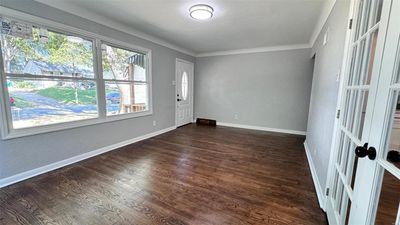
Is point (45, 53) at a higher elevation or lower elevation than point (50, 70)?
higher

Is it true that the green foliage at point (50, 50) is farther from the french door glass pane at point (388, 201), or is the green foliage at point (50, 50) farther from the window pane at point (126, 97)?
the french door glass pane at point (388, 201)

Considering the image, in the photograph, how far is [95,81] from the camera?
10.1ft

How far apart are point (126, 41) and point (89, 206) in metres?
3.00

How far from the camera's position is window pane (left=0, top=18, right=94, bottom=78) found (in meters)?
2.15

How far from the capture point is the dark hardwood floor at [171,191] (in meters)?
1.69

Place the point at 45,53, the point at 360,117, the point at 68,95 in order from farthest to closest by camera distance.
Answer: the point at 68,95
the point at 45,53
the point at 360,117

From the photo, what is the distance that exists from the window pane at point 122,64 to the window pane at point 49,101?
18.8 inches

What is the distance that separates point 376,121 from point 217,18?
106 inches

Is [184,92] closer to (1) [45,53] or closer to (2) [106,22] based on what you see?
(2) [106,22]

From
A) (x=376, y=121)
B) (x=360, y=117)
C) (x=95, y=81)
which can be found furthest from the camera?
(x=95, y=81)

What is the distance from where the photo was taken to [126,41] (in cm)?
354

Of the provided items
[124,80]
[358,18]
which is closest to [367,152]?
[358,18]

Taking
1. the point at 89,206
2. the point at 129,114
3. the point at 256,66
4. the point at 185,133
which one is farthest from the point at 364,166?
the point at 256,66

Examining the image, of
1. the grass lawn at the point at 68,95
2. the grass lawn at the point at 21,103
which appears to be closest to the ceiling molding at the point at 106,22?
the grass lawn at the point at 68,95
